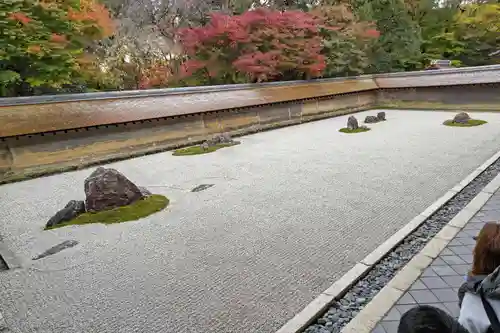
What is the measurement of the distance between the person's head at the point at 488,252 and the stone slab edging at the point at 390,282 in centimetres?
88

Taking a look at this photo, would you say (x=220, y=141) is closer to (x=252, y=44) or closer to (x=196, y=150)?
(x=196, y=150)

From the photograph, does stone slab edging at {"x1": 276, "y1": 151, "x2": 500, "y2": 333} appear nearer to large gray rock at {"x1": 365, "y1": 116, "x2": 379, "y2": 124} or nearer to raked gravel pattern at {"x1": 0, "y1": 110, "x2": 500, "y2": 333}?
raked gravel pattern at {"x1": 0, "y1": 110, "x2": 500, "y2": 333}

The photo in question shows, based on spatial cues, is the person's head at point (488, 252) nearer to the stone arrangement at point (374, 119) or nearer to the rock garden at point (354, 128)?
the rock garden at point (354, 128)

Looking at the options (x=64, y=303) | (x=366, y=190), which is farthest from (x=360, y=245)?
(x=64, y=303)

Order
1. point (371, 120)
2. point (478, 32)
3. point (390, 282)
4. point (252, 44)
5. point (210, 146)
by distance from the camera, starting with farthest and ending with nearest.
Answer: point (478, 32) < point (252, 44) < point (371, 120) < point (210, 146) < point (390, 282)

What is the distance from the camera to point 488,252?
169cm

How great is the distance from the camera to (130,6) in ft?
49.4

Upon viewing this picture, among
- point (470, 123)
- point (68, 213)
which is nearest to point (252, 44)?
point (470, 123)

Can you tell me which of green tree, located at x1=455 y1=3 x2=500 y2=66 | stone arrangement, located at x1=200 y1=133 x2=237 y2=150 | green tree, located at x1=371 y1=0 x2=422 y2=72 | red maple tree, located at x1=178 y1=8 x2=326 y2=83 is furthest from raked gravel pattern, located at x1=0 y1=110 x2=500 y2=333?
green tree, located at x1=455 y1=3 x2=500 y2=66

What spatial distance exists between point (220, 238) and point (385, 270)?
69.5 inches

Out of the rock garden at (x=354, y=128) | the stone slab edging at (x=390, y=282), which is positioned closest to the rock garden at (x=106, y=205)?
the stone slab edging at (x=390, y=282)

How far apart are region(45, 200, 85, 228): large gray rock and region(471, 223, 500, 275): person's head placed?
4830 millimetres

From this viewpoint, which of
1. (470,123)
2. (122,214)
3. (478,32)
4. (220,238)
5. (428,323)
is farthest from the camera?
(478,32)

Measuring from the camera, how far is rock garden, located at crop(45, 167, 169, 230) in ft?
15.6
